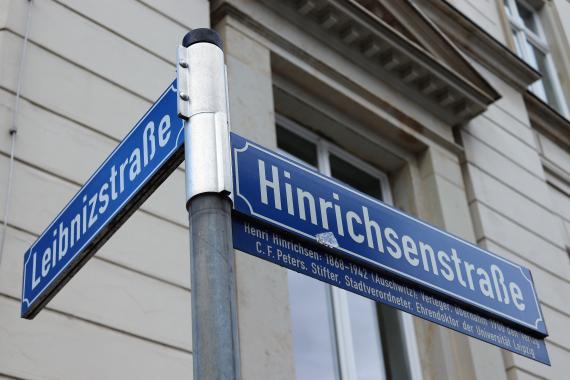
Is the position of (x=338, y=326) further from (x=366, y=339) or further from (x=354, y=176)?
(x=354, y=176)

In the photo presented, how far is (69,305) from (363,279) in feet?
7.00

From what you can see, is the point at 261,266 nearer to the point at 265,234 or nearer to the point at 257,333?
the point at 257,333

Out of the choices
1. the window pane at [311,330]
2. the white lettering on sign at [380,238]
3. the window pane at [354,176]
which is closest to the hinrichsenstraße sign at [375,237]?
the white lettering on sign at [380,238]

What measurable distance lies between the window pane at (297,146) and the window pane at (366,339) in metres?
1.27

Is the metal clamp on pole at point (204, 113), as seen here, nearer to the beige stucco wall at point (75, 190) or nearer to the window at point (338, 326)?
the beige stucco wall at point (75, 190)

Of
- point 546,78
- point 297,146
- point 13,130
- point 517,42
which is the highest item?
point 517,42

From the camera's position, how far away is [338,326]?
7.14 meters

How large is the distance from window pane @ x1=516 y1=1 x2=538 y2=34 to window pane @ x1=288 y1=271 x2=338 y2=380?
7772 mm

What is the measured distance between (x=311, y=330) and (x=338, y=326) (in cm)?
23

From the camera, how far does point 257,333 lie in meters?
5.85

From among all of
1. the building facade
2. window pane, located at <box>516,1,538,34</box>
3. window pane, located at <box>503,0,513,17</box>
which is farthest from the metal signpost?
window pane, located at <box>516,1,538,34</box>

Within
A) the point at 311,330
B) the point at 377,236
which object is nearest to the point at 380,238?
the point at 377,236

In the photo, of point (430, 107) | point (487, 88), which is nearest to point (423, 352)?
point (430, 107)

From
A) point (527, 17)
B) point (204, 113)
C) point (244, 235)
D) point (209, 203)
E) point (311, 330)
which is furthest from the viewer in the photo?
point (527, 17)
